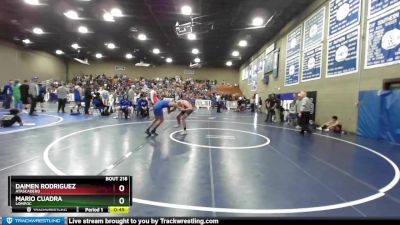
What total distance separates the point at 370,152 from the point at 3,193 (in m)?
7.82

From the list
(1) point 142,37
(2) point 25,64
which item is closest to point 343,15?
(1) point 142,37

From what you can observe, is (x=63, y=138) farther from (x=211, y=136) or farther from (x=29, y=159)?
(x=211, y=136)

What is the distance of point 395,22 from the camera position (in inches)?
352

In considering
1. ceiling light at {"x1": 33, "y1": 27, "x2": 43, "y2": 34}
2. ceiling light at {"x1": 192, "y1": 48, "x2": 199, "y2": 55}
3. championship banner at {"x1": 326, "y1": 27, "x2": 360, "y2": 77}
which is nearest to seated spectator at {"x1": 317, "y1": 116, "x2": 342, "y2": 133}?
championship banner at {"x1": 326, "y1": 27, "x2": 360, "y2": 77}

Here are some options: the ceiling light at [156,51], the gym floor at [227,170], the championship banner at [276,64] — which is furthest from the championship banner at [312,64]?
the ceiling light at [156,51]

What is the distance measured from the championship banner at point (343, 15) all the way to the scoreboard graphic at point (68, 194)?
11.7 metres

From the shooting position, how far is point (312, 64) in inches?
577

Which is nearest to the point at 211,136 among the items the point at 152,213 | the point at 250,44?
the point at 152,213

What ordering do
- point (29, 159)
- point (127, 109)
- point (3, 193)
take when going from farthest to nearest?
point (127, 109), point (29, 159), point (3, 193)

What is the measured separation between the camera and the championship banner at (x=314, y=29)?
13.6 meters

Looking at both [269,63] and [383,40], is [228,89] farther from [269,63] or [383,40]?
[383,40]

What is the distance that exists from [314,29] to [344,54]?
3239 mm

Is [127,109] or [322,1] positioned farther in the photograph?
[127,109]

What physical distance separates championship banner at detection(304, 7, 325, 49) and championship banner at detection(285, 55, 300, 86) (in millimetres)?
1470
